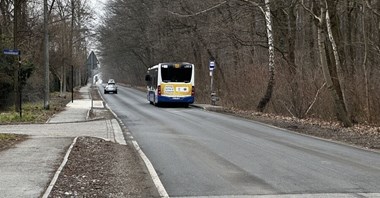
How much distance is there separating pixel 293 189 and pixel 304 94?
17.9 metres

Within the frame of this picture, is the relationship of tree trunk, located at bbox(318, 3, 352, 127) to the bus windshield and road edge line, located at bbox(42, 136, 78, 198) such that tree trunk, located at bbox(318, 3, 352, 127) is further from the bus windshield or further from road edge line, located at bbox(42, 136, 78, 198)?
the bus windshield

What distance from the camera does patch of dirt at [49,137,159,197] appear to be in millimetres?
7875

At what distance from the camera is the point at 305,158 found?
38.2 feet

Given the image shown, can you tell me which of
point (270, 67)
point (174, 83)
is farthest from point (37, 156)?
point (174, 83)

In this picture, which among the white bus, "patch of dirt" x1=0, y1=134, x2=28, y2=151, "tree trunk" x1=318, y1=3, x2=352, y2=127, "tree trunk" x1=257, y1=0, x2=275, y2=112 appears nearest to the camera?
"patch of dirt" x1=0, y1=134, x2=28, y2=151

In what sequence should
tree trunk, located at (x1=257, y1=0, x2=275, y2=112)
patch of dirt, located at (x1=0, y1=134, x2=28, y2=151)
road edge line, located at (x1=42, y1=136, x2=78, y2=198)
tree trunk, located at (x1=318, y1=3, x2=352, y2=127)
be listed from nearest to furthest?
road edge line, located at (x1=42, y1=136, x2=78, y2=198)
patch of dirt, located at (x1=0, y1=134, x2=28, y2=151)
tree trunk, located at (x1=318, y1=3, x2=352, y2=127)
tree trunk, located at (x1=257, y1=0, x2=275, y2=112)

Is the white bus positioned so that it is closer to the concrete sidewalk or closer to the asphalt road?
the concrete sidewalk

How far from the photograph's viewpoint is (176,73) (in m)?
35.7

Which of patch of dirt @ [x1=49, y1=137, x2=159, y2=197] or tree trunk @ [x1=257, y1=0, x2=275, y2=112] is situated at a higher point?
tree trunk @ [x1=257, y1=0, x2=275, y2=112]

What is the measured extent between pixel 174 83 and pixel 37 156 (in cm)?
2443

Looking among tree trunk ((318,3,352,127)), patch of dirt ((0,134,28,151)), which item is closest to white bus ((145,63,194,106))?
tree trunk ((318,3,352,127))

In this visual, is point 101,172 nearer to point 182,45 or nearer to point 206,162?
point 206,162

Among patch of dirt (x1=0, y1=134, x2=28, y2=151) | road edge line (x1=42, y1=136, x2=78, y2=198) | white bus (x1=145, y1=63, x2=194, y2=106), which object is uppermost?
white bus (x1=145, y1=63, x2=194, y2=106)

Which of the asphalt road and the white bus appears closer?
the asphalt road
